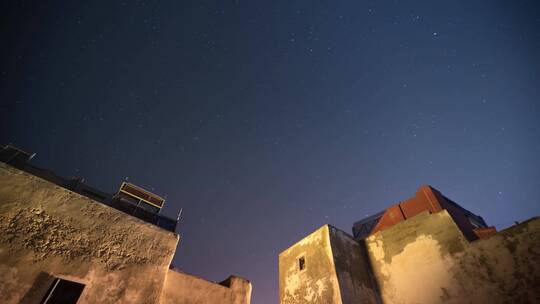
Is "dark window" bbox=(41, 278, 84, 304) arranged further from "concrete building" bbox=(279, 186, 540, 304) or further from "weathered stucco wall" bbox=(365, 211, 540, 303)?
"weathered stucco wall" bbox=(365, 211, 540, 303)

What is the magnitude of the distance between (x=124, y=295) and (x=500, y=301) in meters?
12.0

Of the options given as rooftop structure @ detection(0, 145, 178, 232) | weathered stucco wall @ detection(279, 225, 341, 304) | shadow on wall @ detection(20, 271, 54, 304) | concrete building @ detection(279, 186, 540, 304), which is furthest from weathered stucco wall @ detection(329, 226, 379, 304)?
shadow on wall @ detection(20, 271, 54, 304)

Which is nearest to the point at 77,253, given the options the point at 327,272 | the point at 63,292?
the point at 63,292

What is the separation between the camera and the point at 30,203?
600 cm

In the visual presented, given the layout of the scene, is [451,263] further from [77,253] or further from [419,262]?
[77,253]

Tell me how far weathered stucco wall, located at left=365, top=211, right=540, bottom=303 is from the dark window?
1235 cm

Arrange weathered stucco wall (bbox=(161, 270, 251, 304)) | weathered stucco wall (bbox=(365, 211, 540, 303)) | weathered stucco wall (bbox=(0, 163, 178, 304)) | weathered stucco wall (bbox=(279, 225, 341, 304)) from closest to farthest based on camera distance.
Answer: weathered stucco wall (bbox=(0, 163, 178, 304)), weathered stucco wall (bbox=(161, 270, 251, 304)), weathered stucco wall (bbox=(365, 211, 540, 303)), weathered stucco wall (bbox=(279, 225, 341, 304))

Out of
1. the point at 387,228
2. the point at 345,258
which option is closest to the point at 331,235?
the point at 345,258

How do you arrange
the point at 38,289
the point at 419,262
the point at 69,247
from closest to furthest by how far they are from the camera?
1. the point at 38,289
2. the point at 69,247
3. the point at 419,262

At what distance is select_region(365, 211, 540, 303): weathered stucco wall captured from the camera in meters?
8.46

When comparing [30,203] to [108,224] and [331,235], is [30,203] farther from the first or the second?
[331,235]

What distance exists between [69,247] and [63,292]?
3.27ft

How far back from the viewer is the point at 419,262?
11.3 m

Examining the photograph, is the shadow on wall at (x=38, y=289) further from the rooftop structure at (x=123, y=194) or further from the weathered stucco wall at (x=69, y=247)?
the rooftop structure at (x=123, y=194)
